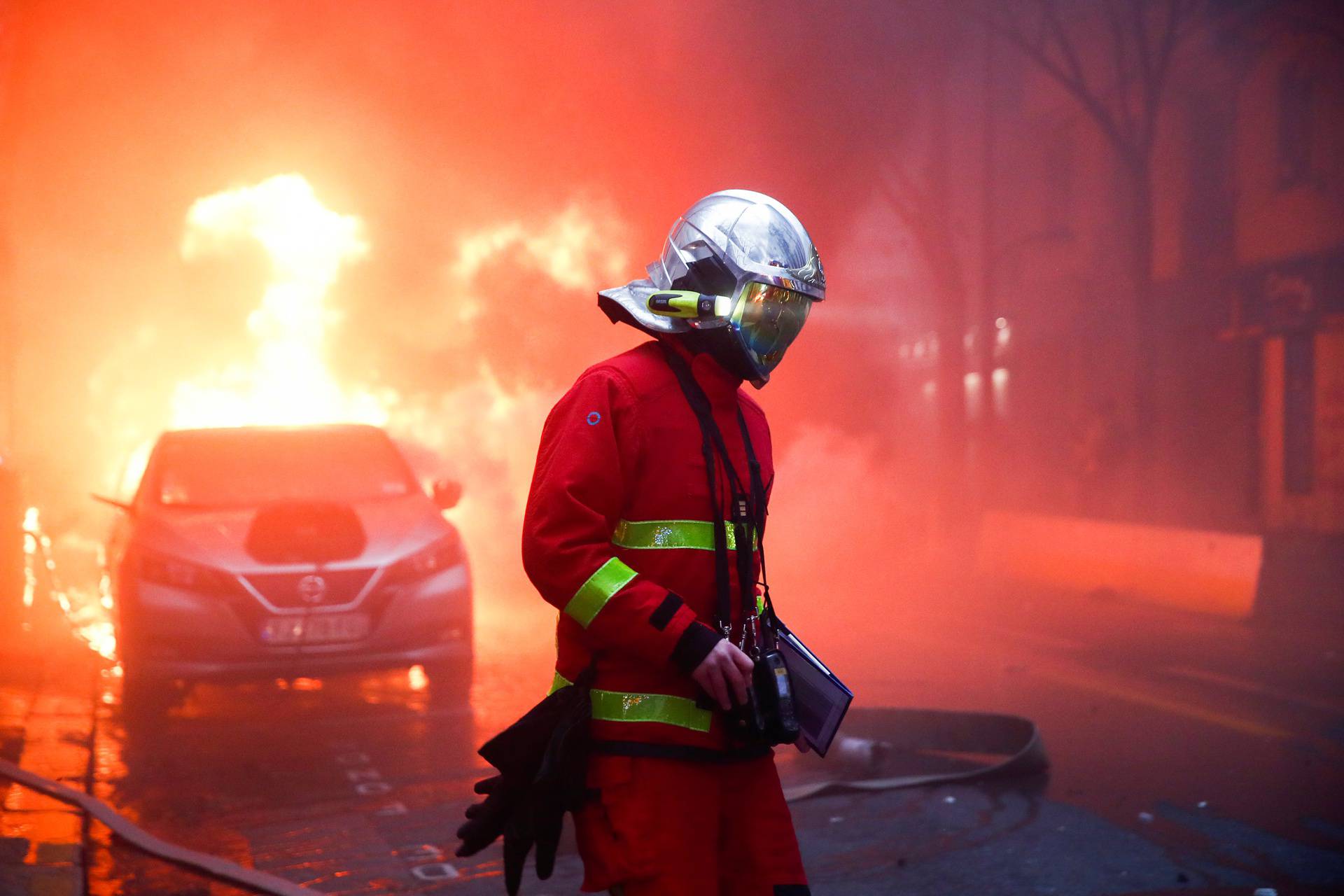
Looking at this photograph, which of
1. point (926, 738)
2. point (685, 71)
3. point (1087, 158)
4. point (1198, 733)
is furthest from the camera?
point (1087, 158)

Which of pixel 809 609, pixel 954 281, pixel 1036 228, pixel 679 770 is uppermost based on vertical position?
pixel 1036 228

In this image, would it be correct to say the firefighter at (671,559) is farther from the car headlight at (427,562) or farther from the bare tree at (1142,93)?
the bare tree at (1142,93)

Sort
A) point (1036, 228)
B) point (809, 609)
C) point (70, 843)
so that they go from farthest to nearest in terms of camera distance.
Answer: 1. point (1036, 228)
2. point (809, 609)
3. point (70, 843)

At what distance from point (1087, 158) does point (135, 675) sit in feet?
75.8

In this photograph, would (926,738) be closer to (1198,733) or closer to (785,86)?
(1198,733)

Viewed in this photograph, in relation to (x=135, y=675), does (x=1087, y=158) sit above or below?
above

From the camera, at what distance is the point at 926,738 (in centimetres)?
662

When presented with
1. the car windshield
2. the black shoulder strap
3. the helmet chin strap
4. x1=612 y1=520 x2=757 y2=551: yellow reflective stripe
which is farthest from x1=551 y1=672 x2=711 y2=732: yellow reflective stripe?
the car windshield

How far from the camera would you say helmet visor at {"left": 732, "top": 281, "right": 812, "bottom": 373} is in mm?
2689

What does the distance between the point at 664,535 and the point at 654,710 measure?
300 millimetres

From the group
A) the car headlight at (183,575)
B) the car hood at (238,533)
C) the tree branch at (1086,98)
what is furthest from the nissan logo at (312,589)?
the tree branch at (1086,98)

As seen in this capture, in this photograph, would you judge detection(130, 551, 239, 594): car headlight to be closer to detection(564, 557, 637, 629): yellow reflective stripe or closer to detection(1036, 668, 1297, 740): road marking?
detection(1036, 668, 1297, 740): road marking

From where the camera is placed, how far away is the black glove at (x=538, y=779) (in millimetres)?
2562

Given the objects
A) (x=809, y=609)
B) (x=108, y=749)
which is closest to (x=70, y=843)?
(x=108, y=749)
